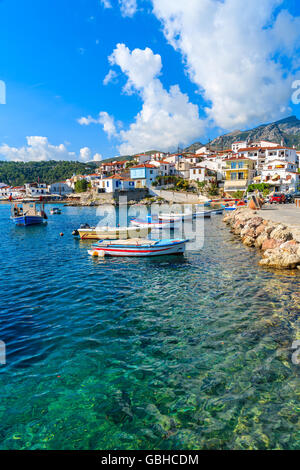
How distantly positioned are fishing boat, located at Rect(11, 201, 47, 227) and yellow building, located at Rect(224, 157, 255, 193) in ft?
185

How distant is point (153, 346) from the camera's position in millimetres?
7641

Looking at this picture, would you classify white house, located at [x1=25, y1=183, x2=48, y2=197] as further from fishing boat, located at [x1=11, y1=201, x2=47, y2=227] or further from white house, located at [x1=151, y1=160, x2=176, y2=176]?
fishing boat, located at [x1=11, y1=201, x2=47, y2=227]

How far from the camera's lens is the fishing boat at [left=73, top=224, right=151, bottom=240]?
25562 mm

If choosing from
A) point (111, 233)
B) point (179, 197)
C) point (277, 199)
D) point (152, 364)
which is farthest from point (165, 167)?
point (152, 364)

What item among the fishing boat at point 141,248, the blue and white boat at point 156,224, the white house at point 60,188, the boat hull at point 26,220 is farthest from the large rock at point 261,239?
the white house at point 60,188

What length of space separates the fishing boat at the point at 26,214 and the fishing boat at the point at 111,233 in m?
18.2

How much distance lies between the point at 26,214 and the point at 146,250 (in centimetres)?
3442

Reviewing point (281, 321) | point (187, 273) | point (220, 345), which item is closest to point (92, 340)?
point (220, 345)

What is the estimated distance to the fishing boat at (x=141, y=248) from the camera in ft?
60.3

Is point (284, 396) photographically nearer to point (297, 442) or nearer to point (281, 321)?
point (297, 442)

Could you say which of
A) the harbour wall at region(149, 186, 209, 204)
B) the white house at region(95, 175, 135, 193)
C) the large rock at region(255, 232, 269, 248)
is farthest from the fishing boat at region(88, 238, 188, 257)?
the white house at region(95, 175, 135, 193)

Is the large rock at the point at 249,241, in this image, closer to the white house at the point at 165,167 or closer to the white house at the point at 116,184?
the white house at the point at 116,184
